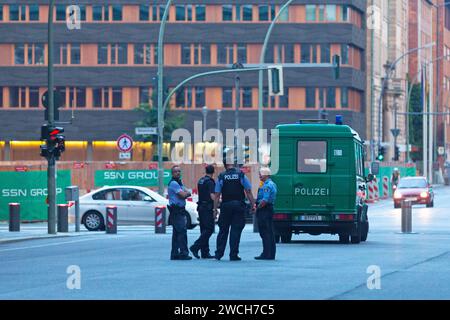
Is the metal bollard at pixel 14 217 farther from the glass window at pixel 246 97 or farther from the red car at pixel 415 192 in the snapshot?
the glass window at pixel 246 97

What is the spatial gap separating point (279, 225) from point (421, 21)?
102 m

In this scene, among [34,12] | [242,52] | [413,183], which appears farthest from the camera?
[242,52]

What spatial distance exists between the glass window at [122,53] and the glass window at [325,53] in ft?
44.4

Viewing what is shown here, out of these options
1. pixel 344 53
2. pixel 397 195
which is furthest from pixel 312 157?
pixel 344 53

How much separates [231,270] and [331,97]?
7624 centimetres

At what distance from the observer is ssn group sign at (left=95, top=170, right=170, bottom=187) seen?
57.0 meters

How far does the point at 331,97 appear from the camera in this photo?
319 ft

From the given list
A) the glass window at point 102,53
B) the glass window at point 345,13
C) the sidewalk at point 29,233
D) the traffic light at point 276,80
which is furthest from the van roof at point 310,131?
the glass window at point 345,13

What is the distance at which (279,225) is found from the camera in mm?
30703

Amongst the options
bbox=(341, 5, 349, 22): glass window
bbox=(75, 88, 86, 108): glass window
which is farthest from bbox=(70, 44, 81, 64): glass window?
bbox=(341, 5, 349, 22): glass window

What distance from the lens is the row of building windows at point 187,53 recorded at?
94562 millimetres

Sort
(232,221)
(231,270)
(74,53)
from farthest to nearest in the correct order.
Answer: (74,53)
(232,221)
(231,270)

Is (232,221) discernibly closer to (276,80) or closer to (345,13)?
(276,80)

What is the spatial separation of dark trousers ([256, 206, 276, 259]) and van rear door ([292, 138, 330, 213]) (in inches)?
228
